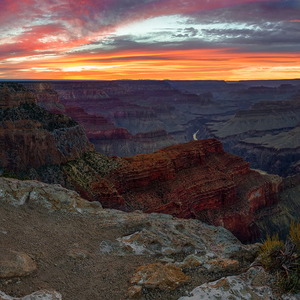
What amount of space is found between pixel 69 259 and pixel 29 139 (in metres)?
33.7

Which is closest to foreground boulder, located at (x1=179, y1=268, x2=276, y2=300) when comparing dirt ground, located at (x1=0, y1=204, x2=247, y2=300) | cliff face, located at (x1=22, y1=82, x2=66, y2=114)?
dirt ground, located at (x1=0, y1=204, x2=247, y2=300)

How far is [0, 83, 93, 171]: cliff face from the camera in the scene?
43.0m

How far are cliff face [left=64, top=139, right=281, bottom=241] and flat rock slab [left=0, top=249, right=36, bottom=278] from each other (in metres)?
25.3

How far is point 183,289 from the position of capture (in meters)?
11.7

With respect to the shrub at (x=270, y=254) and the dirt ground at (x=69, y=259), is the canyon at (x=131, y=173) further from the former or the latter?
the shrub at (x=270, y=254)

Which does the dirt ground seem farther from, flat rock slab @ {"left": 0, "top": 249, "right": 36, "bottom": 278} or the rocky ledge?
flat rock slab @ {"left": 0, "top": 249, "right": 36, "bottom": 278}

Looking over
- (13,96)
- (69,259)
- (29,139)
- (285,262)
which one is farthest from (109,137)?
(285,262)

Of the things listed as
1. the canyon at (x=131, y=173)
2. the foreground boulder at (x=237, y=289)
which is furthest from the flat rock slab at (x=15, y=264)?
the canyon at (x=131, y=173)

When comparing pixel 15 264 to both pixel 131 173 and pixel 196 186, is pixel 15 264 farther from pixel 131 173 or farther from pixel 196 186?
pixel 196 186

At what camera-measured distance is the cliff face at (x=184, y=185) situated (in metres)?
40.2

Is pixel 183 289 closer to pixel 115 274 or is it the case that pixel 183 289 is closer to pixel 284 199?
pixel 115 274

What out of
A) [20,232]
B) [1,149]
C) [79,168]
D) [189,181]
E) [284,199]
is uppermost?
[20,232]

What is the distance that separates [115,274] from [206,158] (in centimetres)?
4378

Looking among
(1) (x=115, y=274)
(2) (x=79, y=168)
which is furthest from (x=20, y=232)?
(2) (x=79, y=168)
